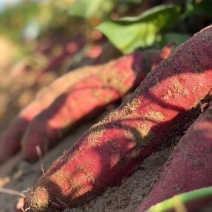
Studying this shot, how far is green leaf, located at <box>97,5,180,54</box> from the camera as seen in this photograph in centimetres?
217

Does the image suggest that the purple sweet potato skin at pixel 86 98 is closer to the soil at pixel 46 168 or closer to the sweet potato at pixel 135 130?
the soil at pixel 46 168

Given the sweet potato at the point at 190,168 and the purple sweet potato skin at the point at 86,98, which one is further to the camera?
the purple sweet potato skin at the point at 86,98

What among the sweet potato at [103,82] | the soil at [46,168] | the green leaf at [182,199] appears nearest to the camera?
the green leaf at [182,199]

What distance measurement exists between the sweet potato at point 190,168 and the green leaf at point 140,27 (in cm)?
101

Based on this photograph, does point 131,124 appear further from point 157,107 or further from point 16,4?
point 16,4

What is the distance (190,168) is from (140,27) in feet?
3.96

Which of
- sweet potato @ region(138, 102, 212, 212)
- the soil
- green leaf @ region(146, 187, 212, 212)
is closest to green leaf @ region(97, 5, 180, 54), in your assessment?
the soil

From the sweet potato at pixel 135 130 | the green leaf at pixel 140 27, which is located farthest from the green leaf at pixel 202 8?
the sweet potato at pixel 135 130

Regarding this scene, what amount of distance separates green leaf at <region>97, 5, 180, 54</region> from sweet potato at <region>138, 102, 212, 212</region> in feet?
3.33

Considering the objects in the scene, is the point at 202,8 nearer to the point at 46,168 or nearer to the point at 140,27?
the point at 140,27

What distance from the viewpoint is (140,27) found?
2.26 meters

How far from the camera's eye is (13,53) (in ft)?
19.5

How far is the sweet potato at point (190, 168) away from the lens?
1.13m

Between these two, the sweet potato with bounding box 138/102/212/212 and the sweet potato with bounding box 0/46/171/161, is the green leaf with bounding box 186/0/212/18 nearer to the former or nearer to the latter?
the sweet potato with bounding box 0/46/171/161
